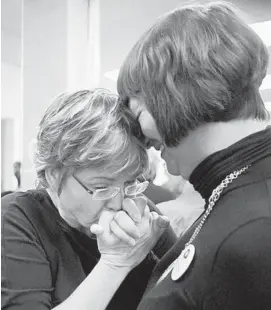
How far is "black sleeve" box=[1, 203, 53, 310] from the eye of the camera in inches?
40.1

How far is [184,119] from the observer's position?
2.82ft

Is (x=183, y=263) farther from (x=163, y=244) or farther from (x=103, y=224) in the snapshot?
(x=163, y=244)

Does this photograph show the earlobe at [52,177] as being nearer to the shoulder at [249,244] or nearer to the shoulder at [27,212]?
the shoulder at [27,212]

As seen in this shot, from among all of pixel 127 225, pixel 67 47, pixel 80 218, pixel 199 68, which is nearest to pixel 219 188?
pixel 199 68

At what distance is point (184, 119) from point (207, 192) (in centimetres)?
14

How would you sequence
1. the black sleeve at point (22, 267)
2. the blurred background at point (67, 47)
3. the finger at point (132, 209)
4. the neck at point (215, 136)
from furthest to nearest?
the blurred background at point (67, 47), the finger at point (132, 209), the black sleeve at point (22, 267), the neck at point (215, 136)

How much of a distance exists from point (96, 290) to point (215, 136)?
42 cm

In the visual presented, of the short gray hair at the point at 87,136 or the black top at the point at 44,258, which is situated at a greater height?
the short gray hair at the point at 87,136

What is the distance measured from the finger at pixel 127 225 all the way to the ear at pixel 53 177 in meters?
0.17

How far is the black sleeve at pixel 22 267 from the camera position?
1.02 meters

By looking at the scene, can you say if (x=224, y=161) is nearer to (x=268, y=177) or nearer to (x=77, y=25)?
(x=268, y=177)

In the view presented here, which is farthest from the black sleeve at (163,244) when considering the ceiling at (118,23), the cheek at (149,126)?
the ceiling at (118,23)

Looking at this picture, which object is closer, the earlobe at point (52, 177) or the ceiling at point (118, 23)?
the earlobe at point (52, 177)

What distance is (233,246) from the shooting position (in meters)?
0.75
